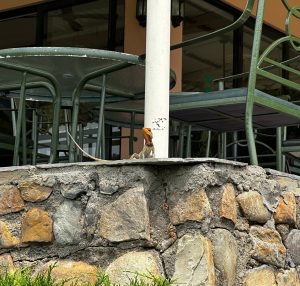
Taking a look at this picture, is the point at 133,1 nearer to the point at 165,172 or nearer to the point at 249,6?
the point at 249,6

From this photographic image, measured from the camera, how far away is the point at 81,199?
2.52 metres

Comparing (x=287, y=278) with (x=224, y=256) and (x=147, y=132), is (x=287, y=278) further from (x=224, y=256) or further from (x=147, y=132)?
(x=147, y=132)

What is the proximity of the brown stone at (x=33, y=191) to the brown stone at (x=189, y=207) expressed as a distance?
0.48 metres

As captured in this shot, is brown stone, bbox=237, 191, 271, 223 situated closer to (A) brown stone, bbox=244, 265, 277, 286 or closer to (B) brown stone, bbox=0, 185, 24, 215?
(A) brown stone, bbox=244, 265, 277, 286

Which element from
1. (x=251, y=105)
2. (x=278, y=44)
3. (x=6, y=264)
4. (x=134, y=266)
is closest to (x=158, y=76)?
(x=251, y=105)

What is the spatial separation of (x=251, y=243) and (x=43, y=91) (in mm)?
1612

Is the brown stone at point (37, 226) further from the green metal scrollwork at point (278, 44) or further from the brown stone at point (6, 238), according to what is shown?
the green metal scrollwork at point (278, 44)

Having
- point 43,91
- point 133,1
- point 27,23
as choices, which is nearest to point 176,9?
point 133,1

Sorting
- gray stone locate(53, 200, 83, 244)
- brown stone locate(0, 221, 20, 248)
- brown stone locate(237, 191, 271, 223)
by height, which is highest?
brown stone locate(237, 191, 271, 223)

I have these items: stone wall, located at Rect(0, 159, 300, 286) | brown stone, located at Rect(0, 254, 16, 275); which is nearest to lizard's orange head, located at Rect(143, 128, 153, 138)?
stone wall, located at Rect(0, 159, 300, 286)

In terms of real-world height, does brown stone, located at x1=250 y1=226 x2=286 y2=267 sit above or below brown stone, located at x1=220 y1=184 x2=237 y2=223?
below

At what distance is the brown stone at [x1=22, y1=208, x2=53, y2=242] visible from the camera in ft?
8.33

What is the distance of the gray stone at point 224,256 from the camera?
7.79 feet

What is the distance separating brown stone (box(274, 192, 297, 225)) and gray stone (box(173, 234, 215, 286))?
46 cm
